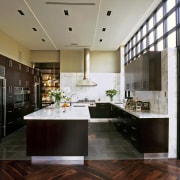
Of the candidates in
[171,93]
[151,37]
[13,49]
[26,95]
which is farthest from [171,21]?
[13,49]

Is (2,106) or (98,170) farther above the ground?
(2,106)

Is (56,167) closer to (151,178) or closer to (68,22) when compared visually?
(151,178)

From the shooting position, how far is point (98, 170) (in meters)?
3.20

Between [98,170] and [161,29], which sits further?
[161,29]

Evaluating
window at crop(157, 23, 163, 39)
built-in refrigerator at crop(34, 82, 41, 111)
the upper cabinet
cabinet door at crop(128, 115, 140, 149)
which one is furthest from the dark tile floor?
window at crop(157, 23, 163, 39)

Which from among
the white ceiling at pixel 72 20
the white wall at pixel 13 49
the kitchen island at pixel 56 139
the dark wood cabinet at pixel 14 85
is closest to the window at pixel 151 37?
the white ceiling at pixel 72 20

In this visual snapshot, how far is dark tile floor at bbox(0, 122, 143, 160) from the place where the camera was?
3.89m

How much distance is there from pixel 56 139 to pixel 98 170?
1.03m

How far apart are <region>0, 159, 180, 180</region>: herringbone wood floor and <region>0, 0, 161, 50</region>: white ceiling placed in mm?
3523

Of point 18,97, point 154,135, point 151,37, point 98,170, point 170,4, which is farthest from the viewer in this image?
point 18,97

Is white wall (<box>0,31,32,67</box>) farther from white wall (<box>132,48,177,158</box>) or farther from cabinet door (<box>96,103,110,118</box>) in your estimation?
white wall (<box>132,48,177,158</box>)

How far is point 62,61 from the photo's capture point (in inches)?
360

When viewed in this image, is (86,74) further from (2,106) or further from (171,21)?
(171,21)

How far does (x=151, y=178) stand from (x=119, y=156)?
3.43 ft
